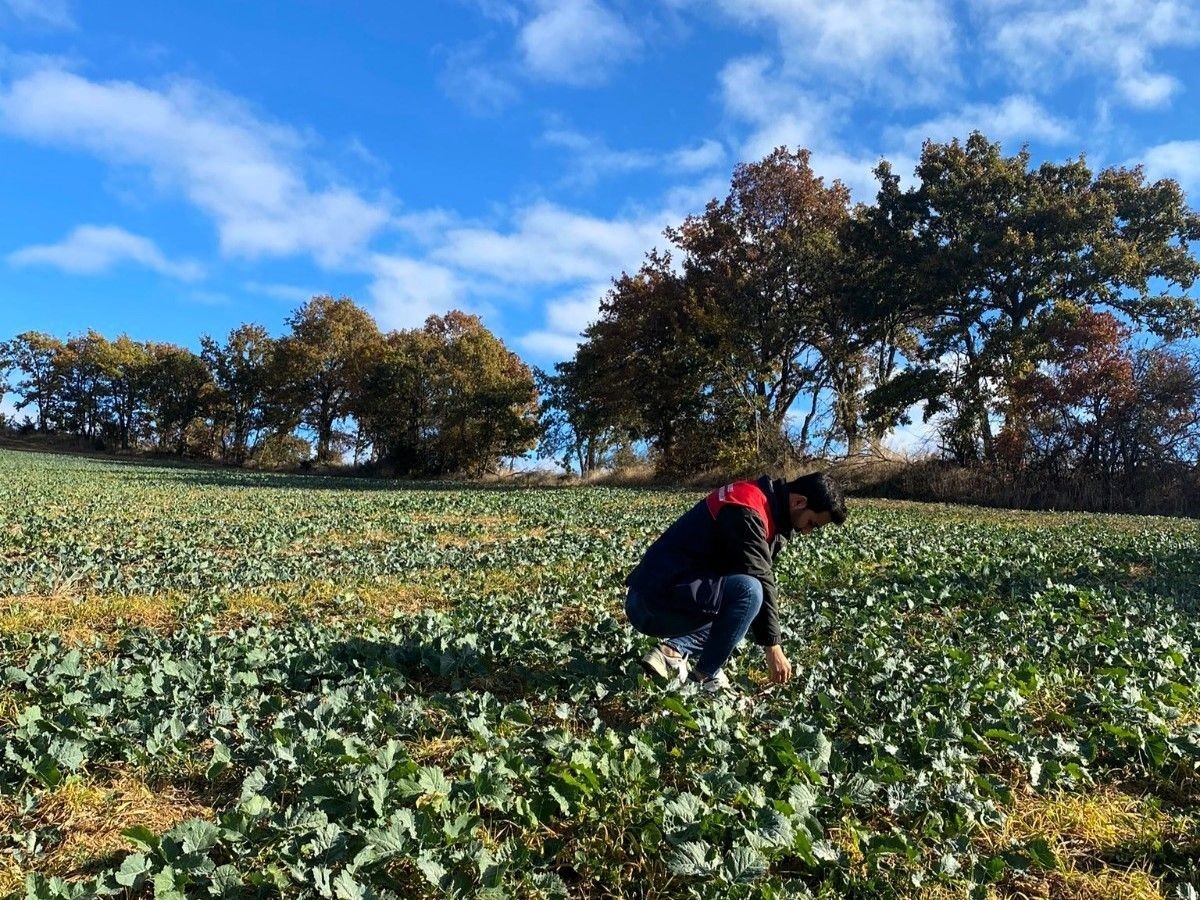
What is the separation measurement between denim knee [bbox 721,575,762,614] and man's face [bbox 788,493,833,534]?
0.43m

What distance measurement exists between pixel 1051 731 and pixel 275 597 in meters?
6.69

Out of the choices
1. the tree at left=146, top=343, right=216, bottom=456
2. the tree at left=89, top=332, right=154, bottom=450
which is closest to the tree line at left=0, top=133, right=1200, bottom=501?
the tree at left=146, top=343, right=216, bottom=456

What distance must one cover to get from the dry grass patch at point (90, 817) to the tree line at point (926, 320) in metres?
28.3

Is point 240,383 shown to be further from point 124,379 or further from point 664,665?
point 664,665

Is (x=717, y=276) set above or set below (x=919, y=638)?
above

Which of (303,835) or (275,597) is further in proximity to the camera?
(275,597)

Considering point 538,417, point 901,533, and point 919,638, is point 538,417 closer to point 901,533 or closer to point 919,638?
point 901,533

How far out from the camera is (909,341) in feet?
110

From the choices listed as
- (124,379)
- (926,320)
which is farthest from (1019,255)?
(124,379)

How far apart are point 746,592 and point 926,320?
104 feet

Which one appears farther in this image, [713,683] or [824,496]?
[713,683]

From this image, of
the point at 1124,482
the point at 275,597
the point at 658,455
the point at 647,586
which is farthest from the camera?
the point at 658,455

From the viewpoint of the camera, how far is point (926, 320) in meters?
32.2

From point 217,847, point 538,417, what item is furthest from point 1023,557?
point 538,417
